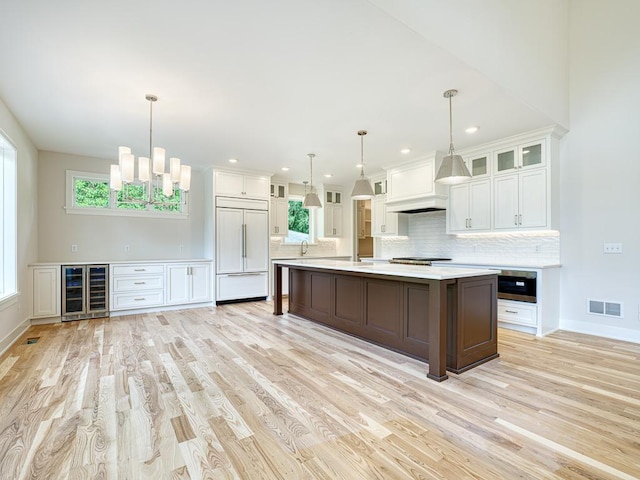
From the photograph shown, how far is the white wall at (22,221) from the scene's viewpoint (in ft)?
11.7

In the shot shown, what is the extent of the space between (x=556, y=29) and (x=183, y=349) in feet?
19.4

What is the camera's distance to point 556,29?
4027 mm

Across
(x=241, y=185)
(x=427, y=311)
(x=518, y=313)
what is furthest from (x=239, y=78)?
(x=518, y=313)

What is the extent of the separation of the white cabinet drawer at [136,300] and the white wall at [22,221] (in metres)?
1.07

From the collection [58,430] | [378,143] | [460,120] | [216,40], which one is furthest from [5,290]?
[460,120]

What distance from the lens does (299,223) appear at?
26.0 ft

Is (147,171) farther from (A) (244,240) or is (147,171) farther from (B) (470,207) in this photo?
(B) (470,207)

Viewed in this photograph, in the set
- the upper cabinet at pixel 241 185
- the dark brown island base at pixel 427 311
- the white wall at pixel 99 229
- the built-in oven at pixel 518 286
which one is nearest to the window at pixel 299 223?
the upper cabinet at pixel 241 185

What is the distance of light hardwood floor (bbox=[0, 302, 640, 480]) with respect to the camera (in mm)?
1678

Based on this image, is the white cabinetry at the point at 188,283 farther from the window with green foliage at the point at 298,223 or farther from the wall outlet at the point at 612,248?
the wall outlet at the point at 612,248

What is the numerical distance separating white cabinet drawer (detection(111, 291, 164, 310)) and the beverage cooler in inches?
5.3

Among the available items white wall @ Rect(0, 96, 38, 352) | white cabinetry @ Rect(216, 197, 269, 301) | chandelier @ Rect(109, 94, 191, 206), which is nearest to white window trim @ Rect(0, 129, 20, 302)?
white wall @ Rect(0, 96, 38, 352)

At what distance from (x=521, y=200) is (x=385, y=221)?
2.53m

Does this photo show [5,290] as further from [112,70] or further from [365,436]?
[365,436]
